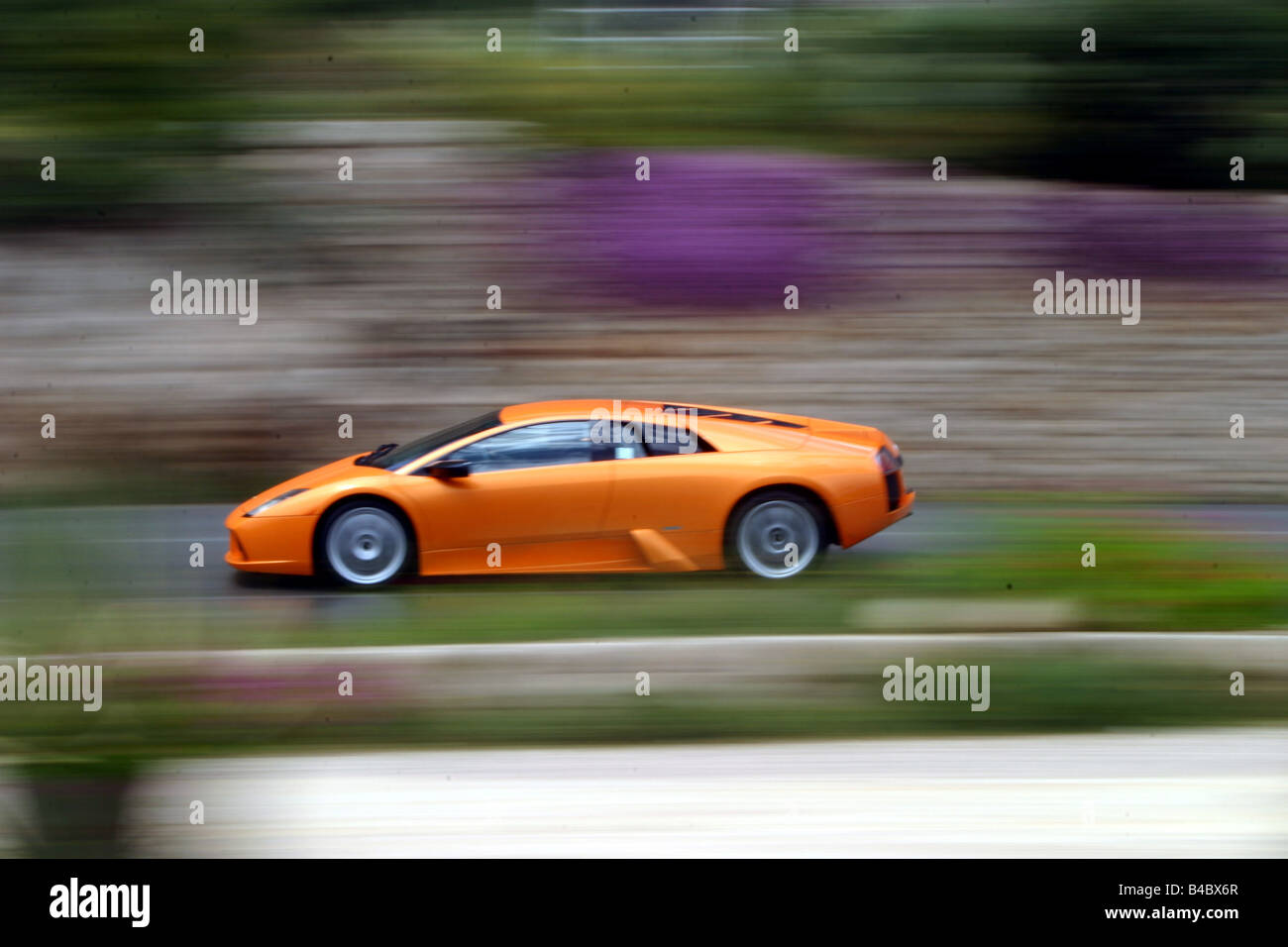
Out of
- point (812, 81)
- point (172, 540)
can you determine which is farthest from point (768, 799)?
point (812, 81)

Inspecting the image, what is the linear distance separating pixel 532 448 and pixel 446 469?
0.47 meters

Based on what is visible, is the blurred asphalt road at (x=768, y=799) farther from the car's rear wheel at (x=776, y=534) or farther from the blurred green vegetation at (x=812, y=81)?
the blurred green vegetation at (x=812, y=81)

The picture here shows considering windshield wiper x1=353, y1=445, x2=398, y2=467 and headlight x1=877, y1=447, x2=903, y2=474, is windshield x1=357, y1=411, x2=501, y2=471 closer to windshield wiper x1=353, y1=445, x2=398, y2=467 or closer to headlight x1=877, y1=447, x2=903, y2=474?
windshield wiper x1=353, y1=445, x2=398, y2=467

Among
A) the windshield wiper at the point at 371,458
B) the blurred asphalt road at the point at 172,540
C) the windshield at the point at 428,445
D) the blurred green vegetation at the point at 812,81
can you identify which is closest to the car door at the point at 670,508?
the windshield at the point at 428,445

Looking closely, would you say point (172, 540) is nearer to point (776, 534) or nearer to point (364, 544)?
point (364, 544)

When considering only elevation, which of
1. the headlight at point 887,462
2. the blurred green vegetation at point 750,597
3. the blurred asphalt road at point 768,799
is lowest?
the blurred asphalt road at point 768,799

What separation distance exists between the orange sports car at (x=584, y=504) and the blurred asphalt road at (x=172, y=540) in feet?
1.24

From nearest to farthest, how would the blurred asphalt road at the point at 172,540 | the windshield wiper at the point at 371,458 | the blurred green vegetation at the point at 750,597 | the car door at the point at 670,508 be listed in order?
the blurred asphalt road at the point at 172,540 → the blurred green vegetation at the point at 750,597 → the car door at the point at 670,508 → the windshield wiper at the point at 371,458

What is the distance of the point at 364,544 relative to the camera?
6.43 metres

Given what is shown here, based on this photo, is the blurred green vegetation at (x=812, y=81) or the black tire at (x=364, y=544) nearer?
the black tire at (x=364, y=544)

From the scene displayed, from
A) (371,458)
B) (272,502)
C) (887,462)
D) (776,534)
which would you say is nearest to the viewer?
(776,534)

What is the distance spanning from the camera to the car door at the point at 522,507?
627 centimetres

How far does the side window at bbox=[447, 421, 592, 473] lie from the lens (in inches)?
250

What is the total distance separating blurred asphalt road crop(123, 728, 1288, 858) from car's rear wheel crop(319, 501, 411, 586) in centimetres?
200
